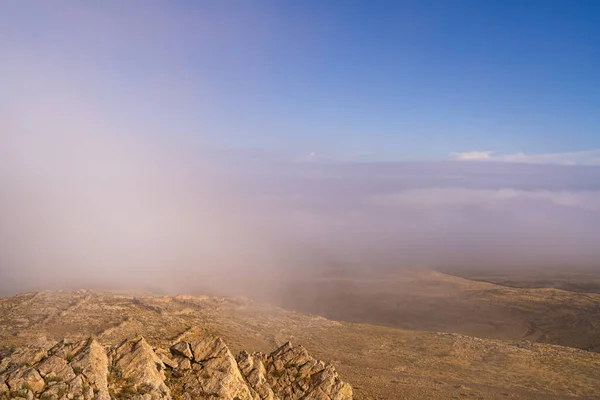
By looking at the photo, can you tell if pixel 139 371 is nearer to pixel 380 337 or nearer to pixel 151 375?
pixel 151 375

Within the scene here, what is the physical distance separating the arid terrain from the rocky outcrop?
15.3ft

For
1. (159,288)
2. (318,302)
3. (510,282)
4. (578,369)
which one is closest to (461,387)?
(578,369)

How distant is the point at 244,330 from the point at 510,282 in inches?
3035

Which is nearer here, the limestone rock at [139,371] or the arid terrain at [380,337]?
the limestone rock at [139,371]

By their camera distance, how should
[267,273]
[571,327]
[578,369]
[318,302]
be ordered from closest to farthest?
[578,369], [571,327], [318,302], [267,273]

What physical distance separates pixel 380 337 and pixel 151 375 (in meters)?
29.6

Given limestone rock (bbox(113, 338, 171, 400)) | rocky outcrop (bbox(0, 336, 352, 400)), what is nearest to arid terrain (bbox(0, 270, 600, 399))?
rocky outcrop (bbox(0, 336, 352, 400))

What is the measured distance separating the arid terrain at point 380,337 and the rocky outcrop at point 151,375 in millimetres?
4649

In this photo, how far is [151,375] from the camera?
1335 centimetres

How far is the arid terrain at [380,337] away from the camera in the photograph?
93.0ft

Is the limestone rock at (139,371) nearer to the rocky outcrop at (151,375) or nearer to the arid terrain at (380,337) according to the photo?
the rocky outcrop at (151,375)

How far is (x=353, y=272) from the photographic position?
10725 cm

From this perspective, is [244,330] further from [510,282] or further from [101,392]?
[510,282]

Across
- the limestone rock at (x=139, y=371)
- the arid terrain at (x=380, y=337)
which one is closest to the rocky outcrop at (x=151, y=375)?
the limestone rock at (x=139, y=371)
